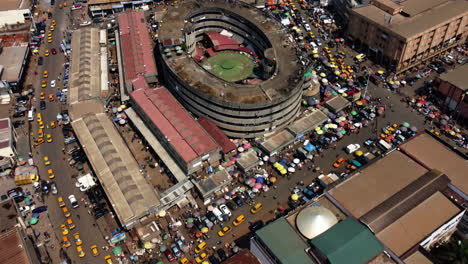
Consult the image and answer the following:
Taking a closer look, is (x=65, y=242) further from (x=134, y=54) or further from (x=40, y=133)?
(x=134, y=54)

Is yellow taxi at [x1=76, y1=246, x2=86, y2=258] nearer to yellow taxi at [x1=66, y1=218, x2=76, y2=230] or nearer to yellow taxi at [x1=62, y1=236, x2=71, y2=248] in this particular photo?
yellow taxi at [x1=62, y1=236, x2=71, y2=248]

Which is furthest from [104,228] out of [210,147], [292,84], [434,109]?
[434,109]

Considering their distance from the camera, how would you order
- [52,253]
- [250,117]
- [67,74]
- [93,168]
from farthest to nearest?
1. [67,74]
2. [250,117]
3. [93,168]
4. [52,253]

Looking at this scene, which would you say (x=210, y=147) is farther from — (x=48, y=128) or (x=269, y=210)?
(x=48, y=128)

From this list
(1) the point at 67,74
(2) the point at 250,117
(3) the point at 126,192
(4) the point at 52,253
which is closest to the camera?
(4) the point at 52,253

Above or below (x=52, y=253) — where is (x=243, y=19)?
above

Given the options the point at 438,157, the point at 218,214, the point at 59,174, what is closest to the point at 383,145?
the point at 438,157

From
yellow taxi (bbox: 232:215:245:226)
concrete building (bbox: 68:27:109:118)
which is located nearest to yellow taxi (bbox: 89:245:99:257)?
yellow taxi (bbox: 232:215:245:226)
